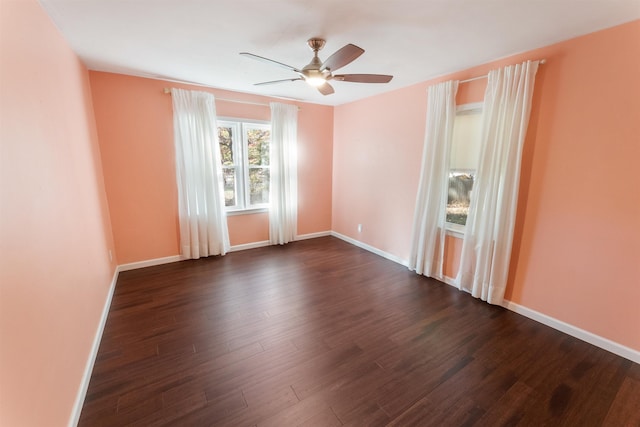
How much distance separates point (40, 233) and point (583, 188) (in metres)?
3.66

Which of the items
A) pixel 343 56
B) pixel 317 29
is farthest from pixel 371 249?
pixel 317 29

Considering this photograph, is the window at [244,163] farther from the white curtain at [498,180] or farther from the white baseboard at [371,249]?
the white curtain at [498,180]

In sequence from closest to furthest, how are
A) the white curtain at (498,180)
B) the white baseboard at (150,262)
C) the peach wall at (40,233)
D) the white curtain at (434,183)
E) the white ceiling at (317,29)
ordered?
the peach wall at (40,233), the white ceiling at (317,29), the white curtain at (498,180), the white curtain at (434,183), the white baseboard at (150,262)

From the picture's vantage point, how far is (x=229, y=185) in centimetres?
408

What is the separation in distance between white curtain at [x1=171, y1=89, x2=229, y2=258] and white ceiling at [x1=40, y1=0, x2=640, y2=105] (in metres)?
0.65

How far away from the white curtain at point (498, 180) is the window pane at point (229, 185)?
331 cm

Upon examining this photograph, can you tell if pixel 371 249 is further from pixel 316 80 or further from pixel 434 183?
pixel 316 80

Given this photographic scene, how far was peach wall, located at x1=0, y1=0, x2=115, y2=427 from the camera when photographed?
101cm

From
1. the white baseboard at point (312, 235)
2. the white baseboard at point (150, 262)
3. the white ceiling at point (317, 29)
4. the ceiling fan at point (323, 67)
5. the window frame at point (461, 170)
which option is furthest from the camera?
→ the white baseboard at point (312, 235)

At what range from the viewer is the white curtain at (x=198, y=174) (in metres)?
3.40

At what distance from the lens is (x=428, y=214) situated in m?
3.17

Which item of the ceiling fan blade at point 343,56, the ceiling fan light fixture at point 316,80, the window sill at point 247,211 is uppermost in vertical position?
the ceiling fan blade at point 343,56

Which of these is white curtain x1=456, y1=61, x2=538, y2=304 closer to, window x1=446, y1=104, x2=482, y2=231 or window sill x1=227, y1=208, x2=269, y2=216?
window x1=446, y1=104, x2=482, y2=231

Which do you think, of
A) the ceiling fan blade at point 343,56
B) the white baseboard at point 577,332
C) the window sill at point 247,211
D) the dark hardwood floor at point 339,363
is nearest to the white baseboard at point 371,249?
the dark hardwood floor at point 339,363
